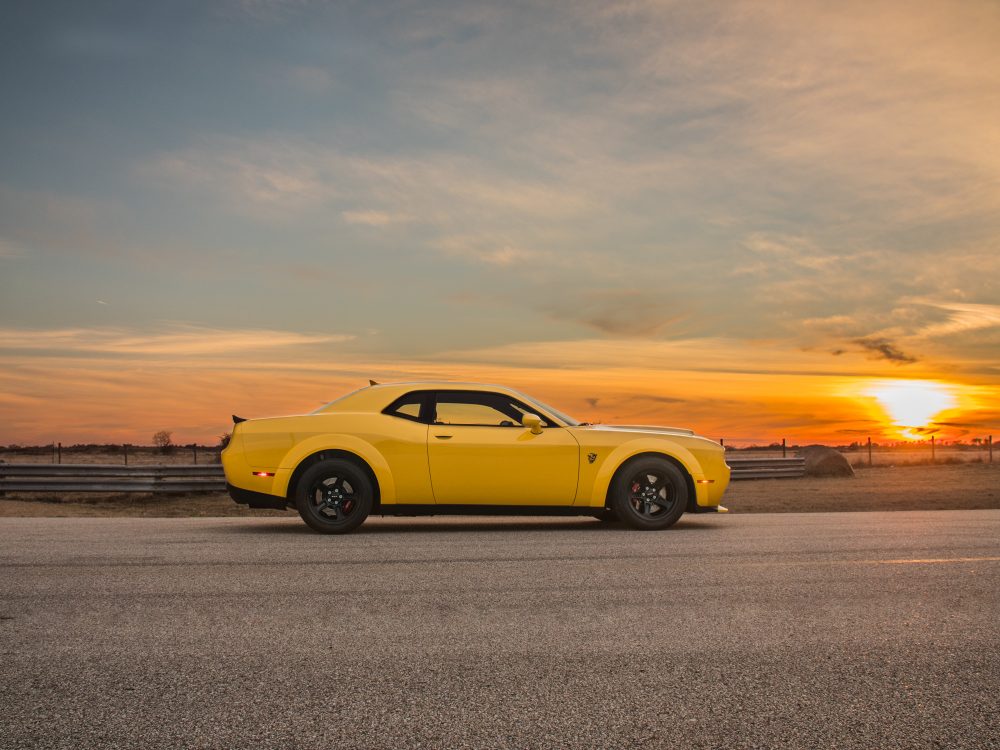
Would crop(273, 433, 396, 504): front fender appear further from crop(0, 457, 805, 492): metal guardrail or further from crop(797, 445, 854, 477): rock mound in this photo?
crop(797, 445, 854, 477): rock mound

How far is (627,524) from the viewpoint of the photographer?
10.6 metres

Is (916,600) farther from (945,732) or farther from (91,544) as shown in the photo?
(91,544)

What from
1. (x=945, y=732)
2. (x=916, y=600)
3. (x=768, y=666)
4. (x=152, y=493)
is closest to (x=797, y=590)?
(x=916, y=600)

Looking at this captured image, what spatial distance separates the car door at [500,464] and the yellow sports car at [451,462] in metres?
0.01

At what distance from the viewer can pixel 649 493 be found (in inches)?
417

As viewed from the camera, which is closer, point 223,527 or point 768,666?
point 768,666

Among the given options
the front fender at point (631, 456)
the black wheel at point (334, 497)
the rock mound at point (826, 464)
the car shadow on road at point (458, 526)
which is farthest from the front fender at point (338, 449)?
the rock mound at point (826, 464)

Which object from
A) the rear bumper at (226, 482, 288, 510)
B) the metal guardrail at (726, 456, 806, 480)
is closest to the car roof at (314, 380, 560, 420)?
the rear bumper at (226, 482, 288, 510)

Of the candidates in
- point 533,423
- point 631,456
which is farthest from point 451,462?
point 631,456

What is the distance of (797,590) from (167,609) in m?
4.17

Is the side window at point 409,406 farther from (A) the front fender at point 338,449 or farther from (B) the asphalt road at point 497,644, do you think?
(B) the asphalt road at point 497,644

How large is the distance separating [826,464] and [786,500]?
428 inches

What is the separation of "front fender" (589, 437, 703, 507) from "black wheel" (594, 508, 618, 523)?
0.49 m

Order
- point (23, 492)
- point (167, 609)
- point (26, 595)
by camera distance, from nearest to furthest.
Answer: point (167, 609) → point (26, 595) → point (23, 492)
